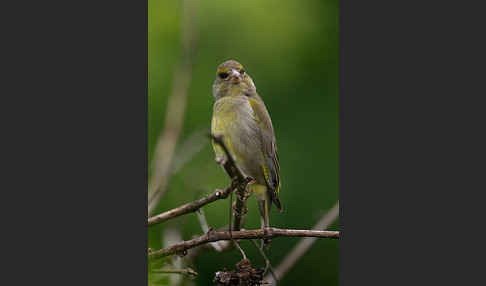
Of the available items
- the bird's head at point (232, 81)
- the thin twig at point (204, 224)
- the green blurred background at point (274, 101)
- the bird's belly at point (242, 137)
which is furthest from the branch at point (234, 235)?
the bird's head at point (232, 81)

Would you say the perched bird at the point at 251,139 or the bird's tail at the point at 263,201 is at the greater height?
the perched bird at the point at 251,139

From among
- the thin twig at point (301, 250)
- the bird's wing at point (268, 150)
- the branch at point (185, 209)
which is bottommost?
the thin twig at point (301, 250)

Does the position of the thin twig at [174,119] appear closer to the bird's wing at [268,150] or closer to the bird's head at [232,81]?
the bird's head at [232,81]

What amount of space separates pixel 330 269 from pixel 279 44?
173 centimetres

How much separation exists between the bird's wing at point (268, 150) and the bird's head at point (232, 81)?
134 millimetres

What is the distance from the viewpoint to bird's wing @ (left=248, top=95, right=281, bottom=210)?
11.7 ft

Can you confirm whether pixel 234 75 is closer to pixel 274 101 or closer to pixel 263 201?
pixel 274 101

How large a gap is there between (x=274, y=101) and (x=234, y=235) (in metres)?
1.37

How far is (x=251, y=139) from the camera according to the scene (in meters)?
3.61

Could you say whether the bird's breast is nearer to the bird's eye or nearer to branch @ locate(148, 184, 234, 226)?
the bird's eye

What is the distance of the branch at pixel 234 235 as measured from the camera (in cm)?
279

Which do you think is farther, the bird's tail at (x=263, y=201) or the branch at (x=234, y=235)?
the bird's tail at (x=263, y=201)

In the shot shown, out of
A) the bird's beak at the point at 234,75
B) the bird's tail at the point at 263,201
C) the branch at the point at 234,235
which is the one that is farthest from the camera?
the bird's beak at the point at 234,75

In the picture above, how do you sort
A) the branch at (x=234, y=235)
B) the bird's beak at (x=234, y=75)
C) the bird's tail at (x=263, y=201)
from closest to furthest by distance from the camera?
1. the branch at (x=234, y=235)
2. the bird's tail at (x=263, y=201)
3. the bird's beak at (x=234, y=75)
